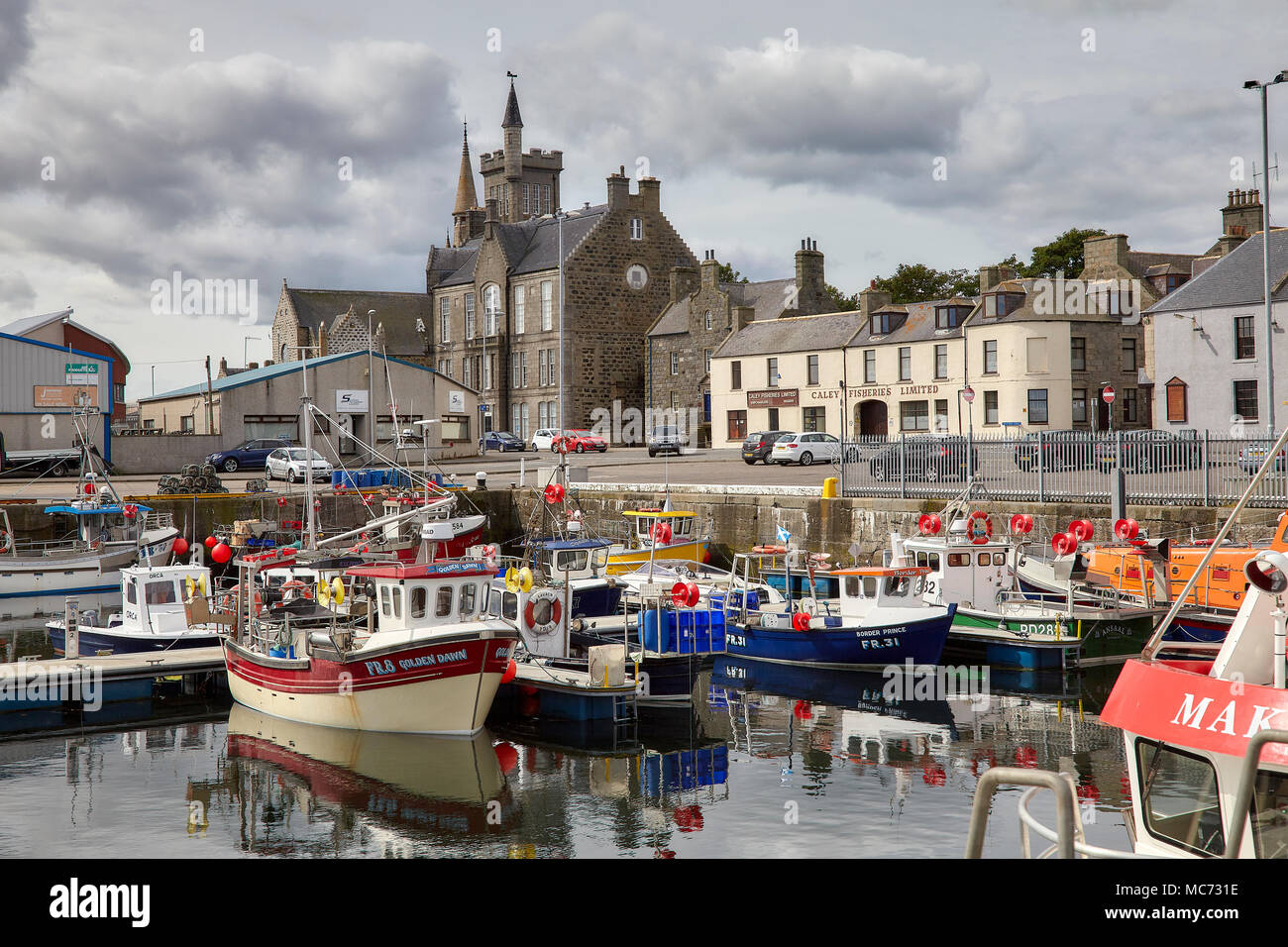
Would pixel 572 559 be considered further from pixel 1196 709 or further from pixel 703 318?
pixel 703 318

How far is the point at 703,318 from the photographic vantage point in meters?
61.8

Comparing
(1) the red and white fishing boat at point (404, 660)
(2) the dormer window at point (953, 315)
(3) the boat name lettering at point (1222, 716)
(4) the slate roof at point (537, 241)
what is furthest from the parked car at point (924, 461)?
(4) the slate roof at point (537, 241)

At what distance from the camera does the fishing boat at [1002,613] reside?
21391 mm

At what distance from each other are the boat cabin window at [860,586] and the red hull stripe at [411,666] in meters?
7.15

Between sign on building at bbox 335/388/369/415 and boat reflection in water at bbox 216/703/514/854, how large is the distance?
112 ft

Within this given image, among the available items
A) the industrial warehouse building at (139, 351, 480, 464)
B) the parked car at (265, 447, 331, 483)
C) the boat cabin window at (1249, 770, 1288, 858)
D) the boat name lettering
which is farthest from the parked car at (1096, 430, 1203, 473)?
the industrial warehouse building at (139, 351, 480, 464)

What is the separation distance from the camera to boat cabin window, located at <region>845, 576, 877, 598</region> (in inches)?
844

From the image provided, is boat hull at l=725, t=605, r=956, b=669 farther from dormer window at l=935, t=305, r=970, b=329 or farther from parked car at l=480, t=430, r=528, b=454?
parked car at l=480, t=430, r=528, b=454

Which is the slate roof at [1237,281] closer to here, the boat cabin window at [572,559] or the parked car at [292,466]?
the boat cabin window at [572,559]

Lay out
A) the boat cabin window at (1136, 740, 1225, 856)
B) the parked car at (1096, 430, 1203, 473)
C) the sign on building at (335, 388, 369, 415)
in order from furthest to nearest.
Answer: the sign on building at (335, 388, 369, 415) < the parked car at (1096, 430, 1203, 473) < the boat cabin window at (1136, 740, 1225, 856)

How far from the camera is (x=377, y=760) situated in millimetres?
16500

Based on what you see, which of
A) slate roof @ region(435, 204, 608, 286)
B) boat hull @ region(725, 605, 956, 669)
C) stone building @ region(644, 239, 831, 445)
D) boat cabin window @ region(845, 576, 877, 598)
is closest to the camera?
boat hull @ region(725, 605, 956, 669)

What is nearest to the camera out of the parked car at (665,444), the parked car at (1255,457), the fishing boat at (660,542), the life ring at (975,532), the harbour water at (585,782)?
the harbour water at (585,782)

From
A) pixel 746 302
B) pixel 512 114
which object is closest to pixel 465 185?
pixel 512 114
